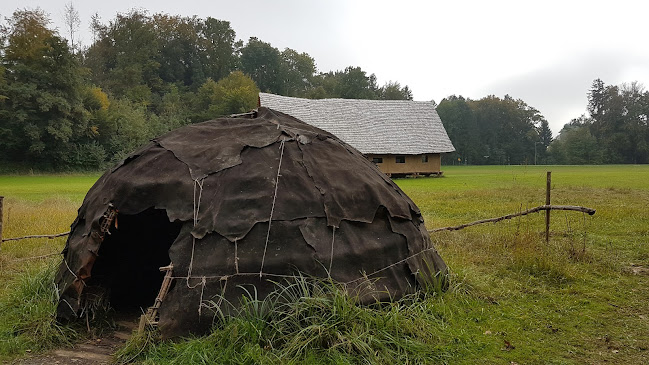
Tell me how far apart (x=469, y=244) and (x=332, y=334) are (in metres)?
5.32

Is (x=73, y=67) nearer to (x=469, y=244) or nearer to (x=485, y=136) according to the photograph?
(x=469, y=244)

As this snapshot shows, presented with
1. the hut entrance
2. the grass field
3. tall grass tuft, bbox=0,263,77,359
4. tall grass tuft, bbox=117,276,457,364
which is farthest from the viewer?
the hut entrance

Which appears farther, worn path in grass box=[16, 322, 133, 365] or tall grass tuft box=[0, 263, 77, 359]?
tall grass tuft box=[0, 263, 77, 359]

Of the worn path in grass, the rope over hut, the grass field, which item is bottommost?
the worn path in grass

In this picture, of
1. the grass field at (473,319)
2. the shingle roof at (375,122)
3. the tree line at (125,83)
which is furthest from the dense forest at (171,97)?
the grass field at (473,319)

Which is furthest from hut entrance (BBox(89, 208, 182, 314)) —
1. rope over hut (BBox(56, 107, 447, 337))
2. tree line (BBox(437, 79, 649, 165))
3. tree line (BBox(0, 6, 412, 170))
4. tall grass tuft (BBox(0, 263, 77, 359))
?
tree line (BBox(437, 79, 649, 165))

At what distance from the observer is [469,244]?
883 centimetres

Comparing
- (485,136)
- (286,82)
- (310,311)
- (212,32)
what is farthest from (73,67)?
(485,136)

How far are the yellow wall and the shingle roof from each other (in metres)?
0.64

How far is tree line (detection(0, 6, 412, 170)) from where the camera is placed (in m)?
35.2

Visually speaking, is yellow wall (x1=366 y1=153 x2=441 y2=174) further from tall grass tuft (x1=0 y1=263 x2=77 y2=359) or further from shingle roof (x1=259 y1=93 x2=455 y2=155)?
tall grass tuft (x1=0 y1=263 x2=77 y2=359)

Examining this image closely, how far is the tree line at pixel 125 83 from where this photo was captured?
115ft

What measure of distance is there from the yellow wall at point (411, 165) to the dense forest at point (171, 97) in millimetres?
19852

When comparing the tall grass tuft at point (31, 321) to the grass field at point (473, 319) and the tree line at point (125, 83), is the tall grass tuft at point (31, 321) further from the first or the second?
the tree line at point (125, 83)
